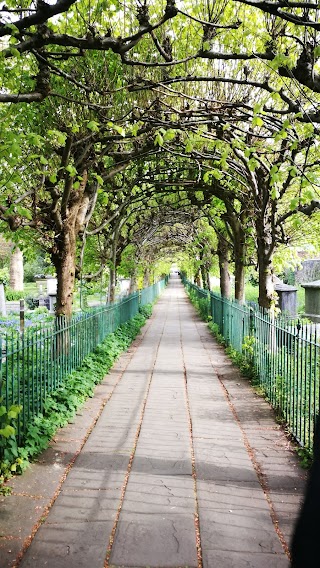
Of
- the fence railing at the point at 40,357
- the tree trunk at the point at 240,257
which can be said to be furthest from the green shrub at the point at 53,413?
the tree trunk at the point at 240,257

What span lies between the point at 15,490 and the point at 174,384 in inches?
203

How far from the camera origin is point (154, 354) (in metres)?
13.2

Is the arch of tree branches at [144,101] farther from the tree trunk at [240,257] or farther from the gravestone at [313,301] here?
the gravestone at [313,301]

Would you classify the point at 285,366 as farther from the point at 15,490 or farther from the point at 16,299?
the point at 16,299

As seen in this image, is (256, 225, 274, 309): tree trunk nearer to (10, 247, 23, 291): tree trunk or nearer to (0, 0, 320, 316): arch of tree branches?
(0, 0, 320, 316): arch of tree branches

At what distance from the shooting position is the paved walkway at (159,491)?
348cm

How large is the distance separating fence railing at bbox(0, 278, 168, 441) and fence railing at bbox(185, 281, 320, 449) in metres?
3.25

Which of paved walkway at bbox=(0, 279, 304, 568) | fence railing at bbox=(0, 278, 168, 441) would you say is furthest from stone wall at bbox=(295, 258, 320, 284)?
paved walkway at bbox=(0, 279, 304, 568)

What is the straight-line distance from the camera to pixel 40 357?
6246 mm

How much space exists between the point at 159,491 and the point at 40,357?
103 inches

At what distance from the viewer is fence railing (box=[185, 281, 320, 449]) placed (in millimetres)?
5660

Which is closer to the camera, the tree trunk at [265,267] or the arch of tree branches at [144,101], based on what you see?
the arch of tree branches at [144,101]

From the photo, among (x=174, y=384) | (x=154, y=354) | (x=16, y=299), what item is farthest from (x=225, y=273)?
(x=16, y=299)

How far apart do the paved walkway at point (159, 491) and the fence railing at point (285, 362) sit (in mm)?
345
